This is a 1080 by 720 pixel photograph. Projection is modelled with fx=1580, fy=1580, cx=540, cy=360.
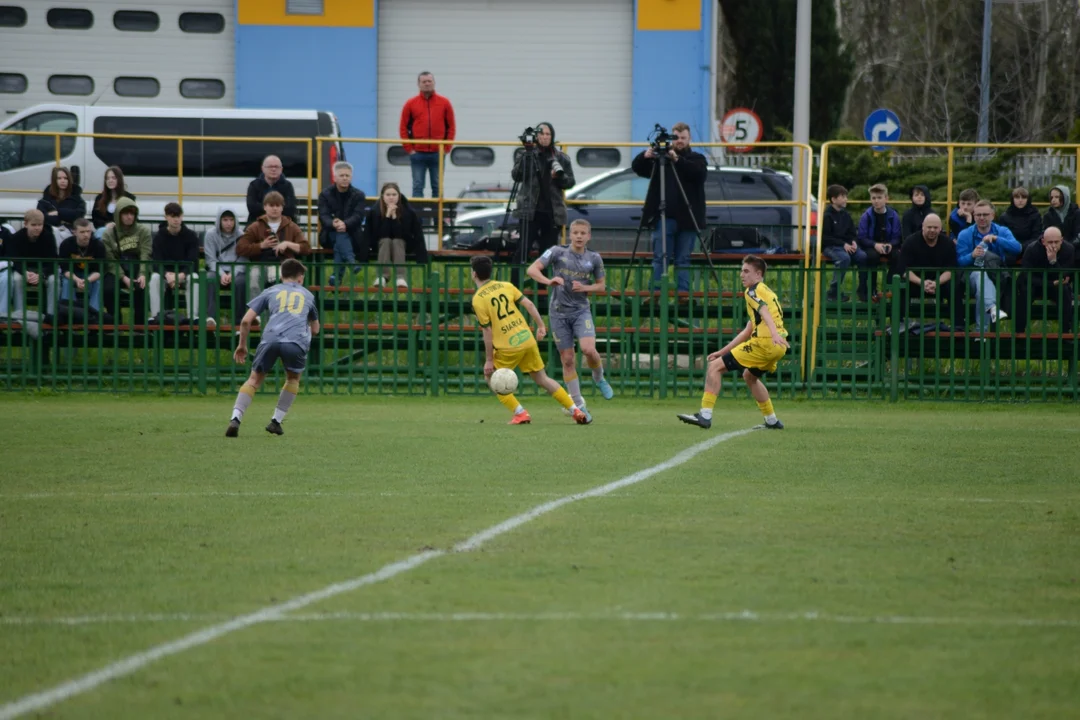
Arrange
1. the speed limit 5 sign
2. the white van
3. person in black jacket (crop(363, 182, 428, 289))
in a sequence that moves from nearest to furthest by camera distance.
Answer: person in black jacket (crop(363, 182, 428, 289)) < the white van < the speed limit 5 sign

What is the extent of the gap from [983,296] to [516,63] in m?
13.1

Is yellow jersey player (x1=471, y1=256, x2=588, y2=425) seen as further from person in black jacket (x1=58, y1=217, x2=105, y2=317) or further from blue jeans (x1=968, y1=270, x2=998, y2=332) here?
blue jeans (x1=968, y1=270, x2=998, y2=332)

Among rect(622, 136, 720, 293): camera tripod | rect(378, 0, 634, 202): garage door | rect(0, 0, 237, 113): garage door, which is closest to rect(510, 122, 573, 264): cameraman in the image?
rect(622, 136, 720, 293): camera tripod

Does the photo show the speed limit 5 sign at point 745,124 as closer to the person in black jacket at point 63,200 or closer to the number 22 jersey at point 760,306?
the person in black jacket at point 63,200

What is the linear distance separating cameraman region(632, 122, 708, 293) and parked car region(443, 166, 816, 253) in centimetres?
250

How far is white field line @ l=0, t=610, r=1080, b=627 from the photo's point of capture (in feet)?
20.6

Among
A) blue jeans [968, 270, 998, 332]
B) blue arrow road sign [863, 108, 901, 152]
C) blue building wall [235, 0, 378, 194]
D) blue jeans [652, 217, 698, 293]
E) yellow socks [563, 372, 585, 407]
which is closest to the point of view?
yellow socks [563, 372, 585, 407]

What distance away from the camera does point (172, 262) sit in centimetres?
1862

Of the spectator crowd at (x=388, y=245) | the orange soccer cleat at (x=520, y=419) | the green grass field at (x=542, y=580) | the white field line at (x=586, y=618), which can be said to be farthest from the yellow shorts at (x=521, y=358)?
the white field line at (x=586, y=618)

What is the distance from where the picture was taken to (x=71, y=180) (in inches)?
820

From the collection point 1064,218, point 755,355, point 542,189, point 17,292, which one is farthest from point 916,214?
point 17,292

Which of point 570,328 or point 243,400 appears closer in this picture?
point 243,400

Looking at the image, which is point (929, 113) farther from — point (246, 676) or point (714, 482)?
point (246, 676)

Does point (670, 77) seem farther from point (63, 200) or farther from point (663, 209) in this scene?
point (63, 200)
